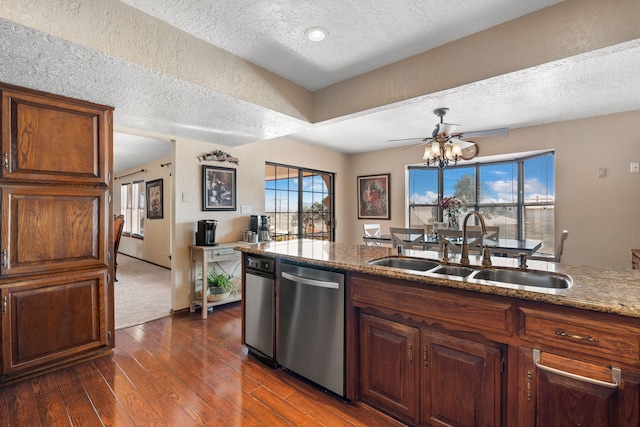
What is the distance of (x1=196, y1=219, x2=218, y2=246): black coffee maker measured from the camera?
3.75 meters

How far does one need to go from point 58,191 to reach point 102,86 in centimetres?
90

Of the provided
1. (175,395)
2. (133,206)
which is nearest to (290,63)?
(175,395)

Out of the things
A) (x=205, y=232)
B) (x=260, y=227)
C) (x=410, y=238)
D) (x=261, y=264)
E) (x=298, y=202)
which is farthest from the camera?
(x=298, y=202)

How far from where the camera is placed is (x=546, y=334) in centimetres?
126

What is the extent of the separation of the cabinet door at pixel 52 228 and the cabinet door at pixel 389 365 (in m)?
2.31

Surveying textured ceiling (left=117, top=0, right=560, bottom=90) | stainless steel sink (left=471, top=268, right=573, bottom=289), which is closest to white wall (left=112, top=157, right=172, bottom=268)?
textured ceiling (left=117, top=0, right=560, bottom=90)

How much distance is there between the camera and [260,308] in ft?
8.20

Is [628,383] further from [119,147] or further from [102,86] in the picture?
[119,147]

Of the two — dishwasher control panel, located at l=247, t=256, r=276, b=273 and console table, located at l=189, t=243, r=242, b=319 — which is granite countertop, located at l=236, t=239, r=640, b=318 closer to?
dishwasher control panel, located at l=247, t=256, r=276, b=273

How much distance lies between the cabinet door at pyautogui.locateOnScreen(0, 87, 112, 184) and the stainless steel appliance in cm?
152

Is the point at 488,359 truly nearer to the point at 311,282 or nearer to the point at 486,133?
the point at 311,282

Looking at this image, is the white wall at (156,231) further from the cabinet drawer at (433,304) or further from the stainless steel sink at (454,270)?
the stainless steel sink at (454,270)

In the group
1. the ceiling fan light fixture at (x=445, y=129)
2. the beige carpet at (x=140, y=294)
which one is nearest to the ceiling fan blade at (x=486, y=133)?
the ceiling fan light fixture at (x=445, y=129)

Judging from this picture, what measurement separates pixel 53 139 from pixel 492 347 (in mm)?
3247
